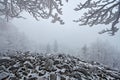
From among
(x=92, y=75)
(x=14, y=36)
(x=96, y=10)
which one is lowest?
(x=14, y=36)

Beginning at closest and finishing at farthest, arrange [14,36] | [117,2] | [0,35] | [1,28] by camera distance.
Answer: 1. [117,2]
2. [0,35]
3. [1,28]
4. [14,36]

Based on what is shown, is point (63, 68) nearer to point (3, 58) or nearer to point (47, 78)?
point (47, 78)

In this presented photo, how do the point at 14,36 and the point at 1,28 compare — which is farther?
the point at 14,36

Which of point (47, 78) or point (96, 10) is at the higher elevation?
point (96, 10)

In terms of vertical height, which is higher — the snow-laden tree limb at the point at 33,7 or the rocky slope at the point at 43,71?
the snow-laden tree limb at the point at 33,7

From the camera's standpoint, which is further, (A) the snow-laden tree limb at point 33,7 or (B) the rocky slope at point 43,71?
(A) the snow-laden tree limb at point 33,7

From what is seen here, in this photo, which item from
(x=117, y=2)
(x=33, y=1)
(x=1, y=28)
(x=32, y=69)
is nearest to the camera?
(x=32, y=69)

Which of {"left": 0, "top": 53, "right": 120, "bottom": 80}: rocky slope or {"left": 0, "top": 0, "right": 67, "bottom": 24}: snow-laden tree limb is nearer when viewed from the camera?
{"left": 0, "top": 53, "right": 120, "bottom": 80}: rocky slope

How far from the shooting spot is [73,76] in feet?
17.1

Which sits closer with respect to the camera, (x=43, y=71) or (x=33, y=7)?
(x=43, y=71)

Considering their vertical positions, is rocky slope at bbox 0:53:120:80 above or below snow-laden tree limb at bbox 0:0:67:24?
below

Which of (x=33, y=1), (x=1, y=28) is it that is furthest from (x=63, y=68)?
(x=1, y=28)

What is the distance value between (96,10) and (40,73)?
5.31 meters

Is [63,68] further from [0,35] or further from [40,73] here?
[0,35]
